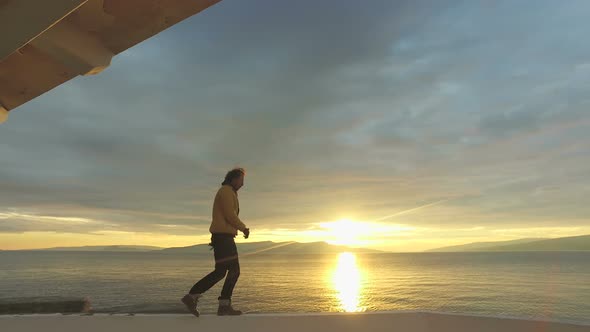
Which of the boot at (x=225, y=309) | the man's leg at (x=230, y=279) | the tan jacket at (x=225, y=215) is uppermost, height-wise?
the tan jacket at (x=225, y=215)

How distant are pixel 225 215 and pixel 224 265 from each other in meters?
0.59

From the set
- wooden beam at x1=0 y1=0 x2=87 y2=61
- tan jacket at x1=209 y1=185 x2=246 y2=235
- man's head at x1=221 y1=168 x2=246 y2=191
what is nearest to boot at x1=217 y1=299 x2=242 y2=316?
tan jacket at x1=209 y1=185 x2=246 y2=235

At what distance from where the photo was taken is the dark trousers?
4656 mm

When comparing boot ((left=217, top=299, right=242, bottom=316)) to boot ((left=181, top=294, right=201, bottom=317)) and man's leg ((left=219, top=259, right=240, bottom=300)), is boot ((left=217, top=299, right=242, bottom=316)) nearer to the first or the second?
man's leg ((left=219, top=259, right=240, bottom=300))

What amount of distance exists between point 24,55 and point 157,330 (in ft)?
9.32

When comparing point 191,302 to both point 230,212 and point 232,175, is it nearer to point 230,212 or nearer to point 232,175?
point 230,212

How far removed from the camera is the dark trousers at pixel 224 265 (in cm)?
466

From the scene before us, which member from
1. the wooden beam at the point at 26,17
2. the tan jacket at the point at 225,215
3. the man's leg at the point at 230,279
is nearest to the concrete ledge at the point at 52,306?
the man's leg at the point at 230,279

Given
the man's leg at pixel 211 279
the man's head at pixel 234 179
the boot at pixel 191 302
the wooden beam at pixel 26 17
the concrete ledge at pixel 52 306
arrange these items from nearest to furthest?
the wooden beam at pixel 26 17 → the boot at pixel 191 302 → the man's leg at pixel 211 279 → the man's head at pixel 234 179 → the concrete ledge at pixel 52 306

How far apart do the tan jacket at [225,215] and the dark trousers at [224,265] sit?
9 cm

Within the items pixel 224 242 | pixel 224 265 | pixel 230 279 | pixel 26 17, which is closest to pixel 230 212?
pixel 224 242

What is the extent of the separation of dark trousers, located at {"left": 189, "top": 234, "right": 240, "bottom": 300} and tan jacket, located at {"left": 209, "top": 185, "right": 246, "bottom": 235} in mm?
88

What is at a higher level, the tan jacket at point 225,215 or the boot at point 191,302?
the tan jacket at point 225,215

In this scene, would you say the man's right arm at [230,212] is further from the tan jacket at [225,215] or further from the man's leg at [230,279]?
the man's leg at [230,279]
